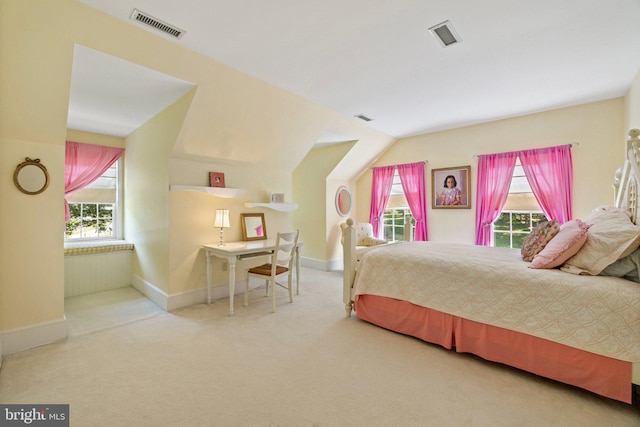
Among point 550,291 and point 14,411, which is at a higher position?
point 550,291

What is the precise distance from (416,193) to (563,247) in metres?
3.25

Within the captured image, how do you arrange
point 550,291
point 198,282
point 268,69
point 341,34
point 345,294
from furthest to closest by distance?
point 198,282, point 345,294, point 268,69, point 341,34, point 550,291

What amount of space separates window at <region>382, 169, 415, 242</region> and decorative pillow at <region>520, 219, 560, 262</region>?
293cm

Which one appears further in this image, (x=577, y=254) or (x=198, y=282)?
(x=198, y=282)

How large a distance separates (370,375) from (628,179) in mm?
2882

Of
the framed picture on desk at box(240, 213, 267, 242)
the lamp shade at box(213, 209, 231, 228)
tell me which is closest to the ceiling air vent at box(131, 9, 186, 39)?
the lamp shade at box(213, 209, 231, 228)

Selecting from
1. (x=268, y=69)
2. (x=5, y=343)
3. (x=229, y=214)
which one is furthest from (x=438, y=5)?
(x=5, y=343)

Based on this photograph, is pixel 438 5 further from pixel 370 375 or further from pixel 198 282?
pixel 198 282

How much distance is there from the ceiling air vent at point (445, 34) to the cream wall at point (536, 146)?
265 cm

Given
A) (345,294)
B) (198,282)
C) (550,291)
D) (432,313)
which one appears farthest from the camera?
(198,282)

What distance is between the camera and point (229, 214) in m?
3.84

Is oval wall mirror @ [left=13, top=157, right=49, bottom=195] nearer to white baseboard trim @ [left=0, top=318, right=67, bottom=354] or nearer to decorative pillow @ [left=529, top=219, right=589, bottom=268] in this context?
white baseboard trim @ [left=0, top=318, right=67, bottom=354]

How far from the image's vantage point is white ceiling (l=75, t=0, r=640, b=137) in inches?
78.8

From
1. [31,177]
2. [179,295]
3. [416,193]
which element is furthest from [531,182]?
[31,177]
